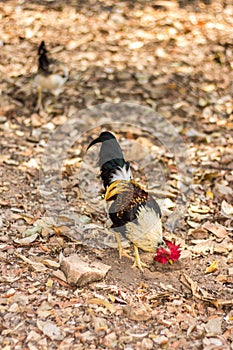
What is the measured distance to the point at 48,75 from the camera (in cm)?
641

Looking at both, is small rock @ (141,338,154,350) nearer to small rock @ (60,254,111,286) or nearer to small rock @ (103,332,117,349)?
small rock @ (103,332,117,349)

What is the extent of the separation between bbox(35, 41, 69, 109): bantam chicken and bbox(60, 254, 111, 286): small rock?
2.97 m

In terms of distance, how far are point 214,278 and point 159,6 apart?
4.54 meters

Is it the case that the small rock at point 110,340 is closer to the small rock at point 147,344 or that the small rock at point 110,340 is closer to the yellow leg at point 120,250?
the small rock at point 147,344

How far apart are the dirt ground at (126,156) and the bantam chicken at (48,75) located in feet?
0.33

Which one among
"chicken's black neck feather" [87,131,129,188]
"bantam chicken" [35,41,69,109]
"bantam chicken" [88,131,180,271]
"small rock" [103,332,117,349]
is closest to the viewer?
"small rock" [103,332,117,349]

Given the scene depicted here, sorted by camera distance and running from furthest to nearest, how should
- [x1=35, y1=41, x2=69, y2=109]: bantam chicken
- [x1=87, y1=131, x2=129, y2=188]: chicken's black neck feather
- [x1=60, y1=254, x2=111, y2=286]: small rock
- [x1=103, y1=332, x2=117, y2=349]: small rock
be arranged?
[x1=35, y1=41, x2=69, y2=109]: bantam chicken, [x1=87, y1=131, x2=129, y2=188]: chicken's black neck feather, [x1=60, y1=254, x2=111, y2=286]: small rock, [x1=103, y1=332, x2=117, y2=349]: small rock

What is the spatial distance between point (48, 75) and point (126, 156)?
1511 mm

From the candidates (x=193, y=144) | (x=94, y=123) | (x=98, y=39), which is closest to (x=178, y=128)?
(x=193, y=144)

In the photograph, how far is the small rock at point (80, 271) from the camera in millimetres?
3637

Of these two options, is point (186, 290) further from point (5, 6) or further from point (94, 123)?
point (5, 6)

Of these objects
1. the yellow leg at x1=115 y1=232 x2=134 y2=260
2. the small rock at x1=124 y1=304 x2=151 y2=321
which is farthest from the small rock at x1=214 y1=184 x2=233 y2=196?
the small rock at x1=124 y1=304 x2=151 y2=321

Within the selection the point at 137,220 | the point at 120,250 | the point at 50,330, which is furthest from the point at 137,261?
the point at 50,330

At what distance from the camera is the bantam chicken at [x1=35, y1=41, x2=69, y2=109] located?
6.34m
